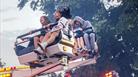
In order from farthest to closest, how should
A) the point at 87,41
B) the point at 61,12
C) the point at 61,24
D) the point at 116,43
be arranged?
the point at 116,43 < the point at 87,41 < the point at 61,12 < the point at 61,24

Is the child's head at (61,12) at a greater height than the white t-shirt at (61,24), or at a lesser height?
greater

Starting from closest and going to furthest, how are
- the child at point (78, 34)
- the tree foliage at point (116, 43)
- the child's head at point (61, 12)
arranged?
the child's head at point (61, 12) < the child at point (78, 34) < the tree foliage at point (116, 43)

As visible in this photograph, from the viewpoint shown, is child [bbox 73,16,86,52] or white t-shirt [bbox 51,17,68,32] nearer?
white t-shirt [bbox 51,17,68,32]

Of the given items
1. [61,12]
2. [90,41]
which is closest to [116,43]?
[90,41]

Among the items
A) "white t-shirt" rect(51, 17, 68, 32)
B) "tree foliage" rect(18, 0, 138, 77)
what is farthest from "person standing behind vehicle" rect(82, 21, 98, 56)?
"tree foliage" rect(18, 0, 138, 77)

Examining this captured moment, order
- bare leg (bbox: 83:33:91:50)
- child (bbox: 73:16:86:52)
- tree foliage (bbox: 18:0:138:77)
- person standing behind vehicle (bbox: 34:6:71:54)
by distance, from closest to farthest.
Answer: person standing behind vehicle (bbox: 34:6:71:54), child (bbox: 73:16:86:52), bare leg (bbox: 83:33:91:50), tree foliage (bbox: 18:0:138:77)

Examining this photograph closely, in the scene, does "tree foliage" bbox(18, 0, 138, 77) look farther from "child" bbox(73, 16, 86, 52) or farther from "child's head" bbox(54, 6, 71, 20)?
"child's head" bbox(54, 6, 71, 20)

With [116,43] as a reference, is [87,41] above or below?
below

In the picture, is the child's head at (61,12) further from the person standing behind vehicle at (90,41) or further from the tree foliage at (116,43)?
the tree foliage at (116,43)

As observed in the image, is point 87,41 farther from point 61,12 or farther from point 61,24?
point 61,24

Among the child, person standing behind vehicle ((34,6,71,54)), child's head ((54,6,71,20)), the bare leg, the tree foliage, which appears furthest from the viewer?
the tree foliage

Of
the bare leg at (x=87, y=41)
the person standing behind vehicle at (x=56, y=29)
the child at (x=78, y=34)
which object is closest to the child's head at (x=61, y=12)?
the person standing behind vehicle at (x=56, y=29)

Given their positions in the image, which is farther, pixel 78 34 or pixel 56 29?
pixel 78 34

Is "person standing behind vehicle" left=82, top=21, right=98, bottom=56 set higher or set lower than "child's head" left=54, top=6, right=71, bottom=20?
lower
